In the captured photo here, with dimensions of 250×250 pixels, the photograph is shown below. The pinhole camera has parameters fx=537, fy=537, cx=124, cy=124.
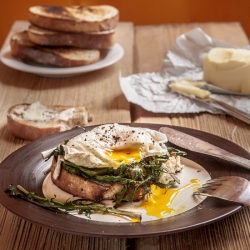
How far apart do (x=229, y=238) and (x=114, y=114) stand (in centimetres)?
107

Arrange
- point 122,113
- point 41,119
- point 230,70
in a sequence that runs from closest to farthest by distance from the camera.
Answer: point 41,119, point 122,113, point 230,70

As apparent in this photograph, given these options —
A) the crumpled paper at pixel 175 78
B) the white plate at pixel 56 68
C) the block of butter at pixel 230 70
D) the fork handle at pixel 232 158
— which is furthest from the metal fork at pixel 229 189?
the white plate at pixel 56 68

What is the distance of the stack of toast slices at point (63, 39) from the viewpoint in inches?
112

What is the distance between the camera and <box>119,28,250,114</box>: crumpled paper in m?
2.46

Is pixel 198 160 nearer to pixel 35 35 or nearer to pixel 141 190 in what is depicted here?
pixel 141 190

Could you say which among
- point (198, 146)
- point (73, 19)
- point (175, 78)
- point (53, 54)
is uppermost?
point (198, 146)

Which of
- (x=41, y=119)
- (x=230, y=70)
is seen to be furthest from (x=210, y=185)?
(x=230, y=70)

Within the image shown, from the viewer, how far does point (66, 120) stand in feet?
7.47

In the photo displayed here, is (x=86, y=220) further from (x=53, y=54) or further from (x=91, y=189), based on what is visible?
(x=53, y=54)

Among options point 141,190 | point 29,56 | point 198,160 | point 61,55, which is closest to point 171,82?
point 61,55

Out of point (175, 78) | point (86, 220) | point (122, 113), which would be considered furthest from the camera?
point (175, 78)

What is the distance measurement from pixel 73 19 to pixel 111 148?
150cm

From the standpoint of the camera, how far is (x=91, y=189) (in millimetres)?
1496

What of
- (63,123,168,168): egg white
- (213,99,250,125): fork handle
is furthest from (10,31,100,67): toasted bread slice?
(63,123,168,168): egg white
